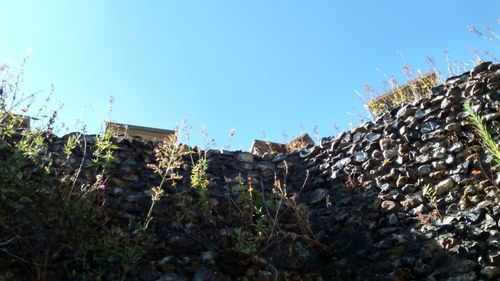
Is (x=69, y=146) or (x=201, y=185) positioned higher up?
(x=69, y=146)

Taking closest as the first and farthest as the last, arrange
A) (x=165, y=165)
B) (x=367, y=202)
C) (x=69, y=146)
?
(x=69, y=146) → (x=165, y=165) → (x=367, y=202)

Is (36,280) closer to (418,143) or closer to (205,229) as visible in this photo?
(205,229)

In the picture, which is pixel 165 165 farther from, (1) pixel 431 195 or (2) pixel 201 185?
(1) pixel 431 195

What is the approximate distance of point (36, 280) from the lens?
2.74m

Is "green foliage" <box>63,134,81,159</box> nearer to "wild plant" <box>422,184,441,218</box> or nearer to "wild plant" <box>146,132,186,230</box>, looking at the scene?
"wild plant" <box>146,132,186,230</box>

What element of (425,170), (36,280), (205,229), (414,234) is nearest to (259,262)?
(205,229)

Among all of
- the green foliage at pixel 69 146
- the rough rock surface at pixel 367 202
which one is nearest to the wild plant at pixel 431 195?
the rough rock surface at pixel 367 202

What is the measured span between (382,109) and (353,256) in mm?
2232

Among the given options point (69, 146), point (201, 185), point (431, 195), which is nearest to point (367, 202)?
point (431, 195)

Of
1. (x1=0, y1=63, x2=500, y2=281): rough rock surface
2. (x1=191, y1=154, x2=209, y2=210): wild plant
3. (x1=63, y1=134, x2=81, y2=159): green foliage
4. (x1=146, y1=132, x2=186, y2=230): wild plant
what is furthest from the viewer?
(x1=191, y1=154, x2=209, y2=210): wild plant

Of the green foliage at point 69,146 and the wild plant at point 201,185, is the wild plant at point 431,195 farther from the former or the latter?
the green foliage at point 69,146

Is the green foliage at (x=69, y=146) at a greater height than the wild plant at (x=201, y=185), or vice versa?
the green foliage at (x=69, y=146)

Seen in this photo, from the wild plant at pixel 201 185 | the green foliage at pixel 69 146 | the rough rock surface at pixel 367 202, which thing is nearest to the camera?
the rough rock surface at pixel 367 202

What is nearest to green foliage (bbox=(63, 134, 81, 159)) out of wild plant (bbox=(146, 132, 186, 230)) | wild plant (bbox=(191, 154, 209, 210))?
wild plant (bbox=(146, 132, 186, 230))
